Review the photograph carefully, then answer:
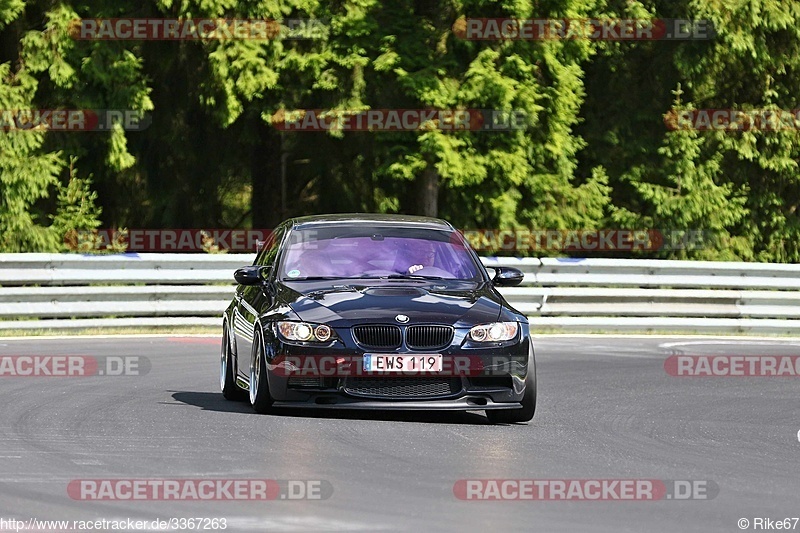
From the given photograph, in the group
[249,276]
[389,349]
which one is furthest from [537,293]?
[389,349]

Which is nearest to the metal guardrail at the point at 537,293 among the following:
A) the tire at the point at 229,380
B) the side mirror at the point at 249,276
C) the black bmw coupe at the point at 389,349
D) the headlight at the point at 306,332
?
the tire at the point at 229,380

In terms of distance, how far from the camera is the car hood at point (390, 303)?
→ 1177 cm

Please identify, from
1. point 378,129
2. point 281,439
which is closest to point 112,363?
point 281,439

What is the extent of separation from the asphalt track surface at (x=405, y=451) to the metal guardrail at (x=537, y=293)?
15.4ft

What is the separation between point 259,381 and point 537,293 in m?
10.7

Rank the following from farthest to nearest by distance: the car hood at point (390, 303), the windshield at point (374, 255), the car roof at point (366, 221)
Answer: the car roof at point (366, 221) < the windshield at point (374, 255) < the car hood at point (390, 303)

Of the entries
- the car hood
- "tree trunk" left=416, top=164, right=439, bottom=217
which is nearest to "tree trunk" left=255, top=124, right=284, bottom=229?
"tree trunk" left=416, top=164, right=439, bottom=217

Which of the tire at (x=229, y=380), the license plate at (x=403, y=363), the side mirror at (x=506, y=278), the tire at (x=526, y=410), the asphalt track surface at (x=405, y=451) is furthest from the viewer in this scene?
the tire at (x=229, y=380)

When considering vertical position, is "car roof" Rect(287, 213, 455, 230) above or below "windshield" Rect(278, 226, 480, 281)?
above

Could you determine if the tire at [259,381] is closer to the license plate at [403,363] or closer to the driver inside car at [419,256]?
the license plate at [403,363]

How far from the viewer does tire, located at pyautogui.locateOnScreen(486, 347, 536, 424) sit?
1196 cm

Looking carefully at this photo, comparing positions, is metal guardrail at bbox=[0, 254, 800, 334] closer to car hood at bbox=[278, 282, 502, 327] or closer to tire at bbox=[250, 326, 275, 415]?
tire at bbox=[250, 326, 275, 415]

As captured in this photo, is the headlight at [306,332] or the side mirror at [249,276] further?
the side mirror at [249,276]

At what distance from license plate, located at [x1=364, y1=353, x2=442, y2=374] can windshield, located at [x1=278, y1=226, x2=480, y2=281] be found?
4.28 ft
